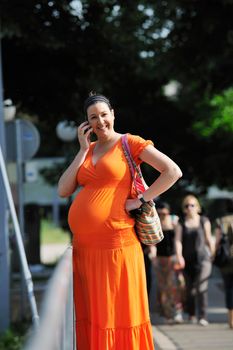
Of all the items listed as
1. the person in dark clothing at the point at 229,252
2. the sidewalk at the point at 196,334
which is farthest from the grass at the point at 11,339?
the person in dark clothing at the point at 229,252

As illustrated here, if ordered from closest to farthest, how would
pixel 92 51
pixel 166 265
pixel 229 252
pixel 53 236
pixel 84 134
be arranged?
pixel 84 134, pixel 229 252, pixel 166 265, pixel 92 51, pixel 53 236

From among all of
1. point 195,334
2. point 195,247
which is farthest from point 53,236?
point 195,334

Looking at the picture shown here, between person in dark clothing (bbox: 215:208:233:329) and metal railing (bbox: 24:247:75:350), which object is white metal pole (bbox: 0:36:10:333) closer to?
person in dark clothing (bbox: 215:208:233:329)

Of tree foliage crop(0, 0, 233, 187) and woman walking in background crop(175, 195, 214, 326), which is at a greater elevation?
tree foliage crop(0, 0, 233, 187)

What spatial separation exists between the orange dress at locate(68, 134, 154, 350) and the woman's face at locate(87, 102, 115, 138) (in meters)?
0.13

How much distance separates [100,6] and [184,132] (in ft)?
51.6

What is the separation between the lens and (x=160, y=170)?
5410mm

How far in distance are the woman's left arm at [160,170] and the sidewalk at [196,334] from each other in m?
3.81

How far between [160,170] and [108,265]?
0.57 meters

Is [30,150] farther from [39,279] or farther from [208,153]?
[208,153]

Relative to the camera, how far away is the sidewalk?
30.6ft

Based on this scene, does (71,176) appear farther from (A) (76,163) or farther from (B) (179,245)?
(B) (179,245)

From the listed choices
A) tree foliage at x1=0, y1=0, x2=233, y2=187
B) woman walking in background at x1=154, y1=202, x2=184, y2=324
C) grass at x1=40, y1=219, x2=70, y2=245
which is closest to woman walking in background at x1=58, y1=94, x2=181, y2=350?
tree foliage at x1=0, y1=0, x2=233, y2=187

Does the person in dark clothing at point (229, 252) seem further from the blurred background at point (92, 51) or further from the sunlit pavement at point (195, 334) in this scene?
the blurred background at point (92, 51)
